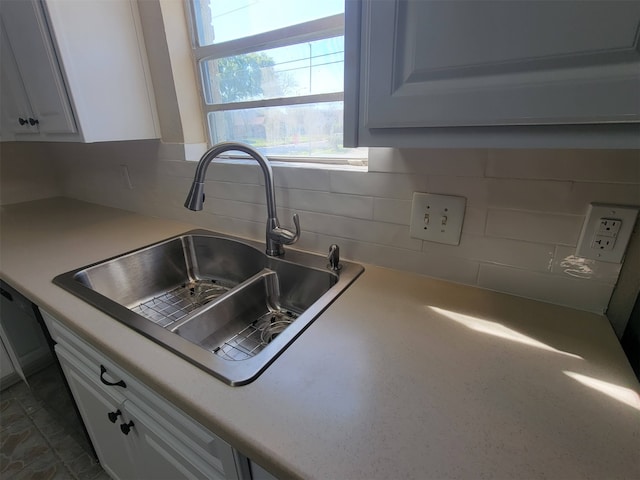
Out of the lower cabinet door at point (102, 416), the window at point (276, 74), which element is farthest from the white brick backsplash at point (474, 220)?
the lower cabinet door at point (102, 416)

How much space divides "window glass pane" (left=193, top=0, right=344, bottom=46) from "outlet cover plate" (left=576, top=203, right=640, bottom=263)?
0.88m

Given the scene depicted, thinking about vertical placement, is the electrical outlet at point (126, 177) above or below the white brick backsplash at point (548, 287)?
above

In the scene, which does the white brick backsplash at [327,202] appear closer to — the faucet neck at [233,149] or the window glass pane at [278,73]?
the faucet neck at [233,149]

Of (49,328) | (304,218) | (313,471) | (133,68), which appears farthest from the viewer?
(133,68)

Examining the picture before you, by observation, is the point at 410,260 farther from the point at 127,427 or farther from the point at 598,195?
the point at 127,427

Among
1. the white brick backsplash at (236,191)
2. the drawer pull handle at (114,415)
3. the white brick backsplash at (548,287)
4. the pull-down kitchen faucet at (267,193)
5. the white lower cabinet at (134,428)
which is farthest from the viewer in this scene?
the white brick backsplash at (236,191)

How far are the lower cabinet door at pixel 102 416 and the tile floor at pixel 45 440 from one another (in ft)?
0.50

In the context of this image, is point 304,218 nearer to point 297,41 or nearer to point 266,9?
point 297,41

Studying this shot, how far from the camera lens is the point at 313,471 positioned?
407 mm

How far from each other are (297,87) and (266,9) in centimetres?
30

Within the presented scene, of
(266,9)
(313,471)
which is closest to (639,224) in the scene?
(313,471)

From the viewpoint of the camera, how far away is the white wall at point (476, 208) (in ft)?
2.15

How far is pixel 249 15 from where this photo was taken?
112 cm

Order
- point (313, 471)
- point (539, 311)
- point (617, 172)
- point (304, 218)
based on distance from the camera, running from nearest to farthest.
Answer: point (313, 471)
point (617, 172)
point (539, 311)
point (304, 218)
